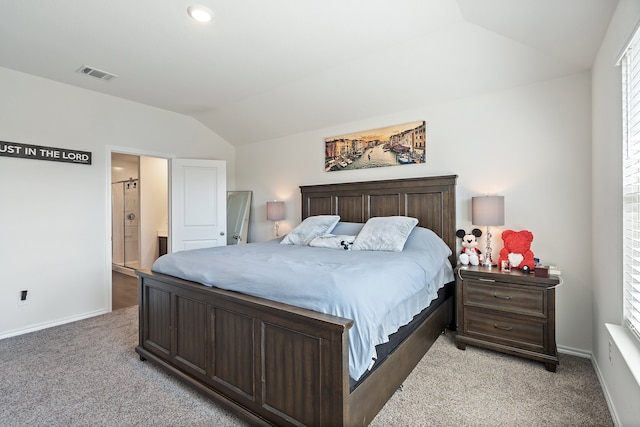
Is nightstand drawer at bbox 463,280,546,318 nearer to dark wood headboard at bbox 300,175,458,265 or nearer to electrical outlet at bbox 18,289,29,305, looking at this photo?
dark wood headboard at bbox 300,175,458,265

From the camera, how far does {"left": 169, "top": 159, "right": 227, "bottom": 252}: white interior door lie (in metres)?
4.45

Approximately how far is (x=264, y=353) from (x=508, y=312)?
79.3 inches

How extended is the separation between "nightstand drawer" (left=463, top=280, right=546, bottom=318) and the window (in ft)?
2.23

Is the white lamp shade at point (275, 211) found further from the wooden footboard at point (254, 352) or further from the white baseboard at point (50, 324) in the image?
the white baseboard at point (50, 324)

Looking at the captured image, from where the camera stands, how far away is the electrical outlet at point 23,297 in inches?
125

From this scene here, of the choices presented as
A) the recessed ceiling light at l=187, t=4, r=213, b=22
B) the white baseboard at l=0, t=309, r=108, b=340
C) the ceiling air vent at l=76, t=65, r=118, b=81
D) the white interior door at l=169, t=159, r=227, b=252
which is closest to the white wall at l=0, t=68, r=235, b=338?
the white baseboard at l=0, t=309, r=108, b=340

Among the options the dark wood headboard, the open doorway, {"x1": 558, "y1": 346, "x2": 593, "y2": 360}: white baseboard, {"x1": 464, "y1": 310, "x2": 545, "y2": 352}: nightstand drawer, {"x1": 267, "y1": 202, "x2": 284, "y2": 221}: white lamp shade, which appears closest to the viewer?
{"x1": 464, "y1": 310, "x2": 545, "y2": 352}: nightstand drawer

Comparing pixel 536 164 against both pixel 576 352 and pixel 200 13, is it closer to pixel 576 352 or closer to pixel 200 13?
pixel 576 352

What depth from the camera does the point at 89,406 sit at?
191 cm

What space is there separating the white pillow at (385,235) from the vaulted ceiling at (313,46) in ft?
4.69

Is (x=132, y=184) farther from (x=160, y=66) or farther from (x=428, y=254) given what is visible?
(x=428, y=254)

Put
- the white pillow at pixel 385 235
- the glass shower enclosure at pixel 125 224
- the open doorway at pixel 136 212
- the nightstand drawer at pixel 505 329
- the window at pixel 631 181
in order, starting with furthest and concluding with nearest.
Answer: the glass shower enclosure at pixel 125 224 < the open doorway at pixel 136 212 < the white pillow at pixel 385 235 < the nightstand drawer at pixel 505 329 < the window at pixel 631 181

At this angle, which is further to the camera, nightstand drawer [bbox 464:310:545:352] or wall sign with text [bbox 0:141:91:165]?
wall sign with text [bbox 0:141:91:165]

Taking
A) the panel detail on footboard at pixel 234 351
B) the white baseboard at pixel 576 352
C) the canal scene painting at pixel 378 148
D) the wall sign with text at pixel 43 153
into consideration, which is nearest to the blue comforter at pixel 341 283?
the panel detail on footboard at pixel 234 351
